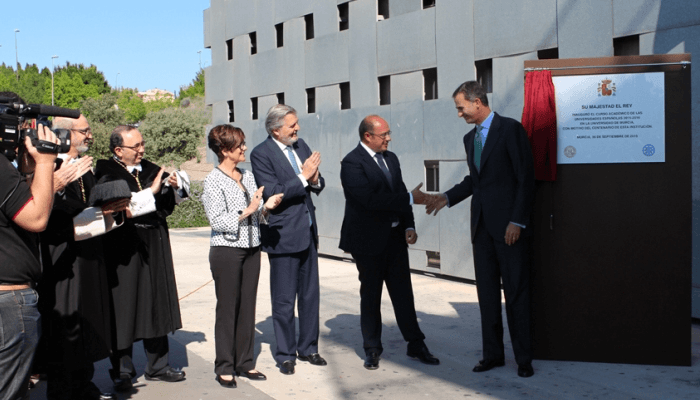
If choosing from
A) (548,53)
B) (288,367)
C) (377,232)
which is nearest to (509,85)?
(548,53)

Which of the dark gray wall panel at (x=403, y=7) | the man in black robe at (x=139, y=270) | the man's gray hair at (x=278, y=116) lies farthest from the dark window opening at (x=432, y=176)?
the man in black robe at (x=139, y=270)

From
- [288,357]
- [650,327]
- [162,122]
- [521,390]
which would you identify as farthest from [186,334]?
[162,122]

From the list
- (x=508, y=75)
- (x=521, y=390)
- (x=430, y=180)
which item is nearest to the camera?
(x=521, y=390)

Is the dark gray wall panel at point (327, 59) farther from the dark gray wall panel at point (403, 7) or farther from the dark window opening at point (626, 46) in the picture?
the dark window opening at point (626, 46)

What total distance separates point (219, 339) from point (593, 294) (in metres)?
2.85

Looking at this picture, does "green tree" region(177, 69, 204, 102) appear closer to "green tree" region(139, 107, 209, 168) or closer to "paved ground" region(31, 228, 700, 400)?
"green tree" region(139, 107, 209, 168)

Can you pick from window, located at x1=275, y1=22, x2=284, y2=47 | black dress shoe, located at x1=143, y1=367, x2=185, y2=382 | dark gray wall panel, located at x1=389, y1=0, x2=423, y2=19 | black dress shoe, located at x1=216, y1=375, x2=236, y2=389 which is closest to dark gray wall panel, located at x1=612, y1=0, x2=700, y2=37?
dark gray wall panel, located at x1=389, y1=0, x2=423, y2=19

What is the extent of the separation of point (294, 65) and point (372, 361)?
935 cm

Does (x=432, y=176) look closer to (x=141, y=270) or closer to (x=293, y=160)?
(x=293, y=160)

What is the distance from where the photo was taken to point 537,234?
18.6 feet

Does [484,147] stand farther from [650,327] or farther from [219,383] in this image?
[219,383]

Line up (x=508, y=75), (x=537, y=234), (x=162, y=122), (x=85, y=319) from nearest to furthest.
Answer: (x=85, y=319), (x=537, y=234), (x=508, y=75), (x=162, y=122)

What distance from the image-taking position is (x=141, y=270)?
5160 mm

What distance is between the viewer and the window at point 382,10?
11.4m
